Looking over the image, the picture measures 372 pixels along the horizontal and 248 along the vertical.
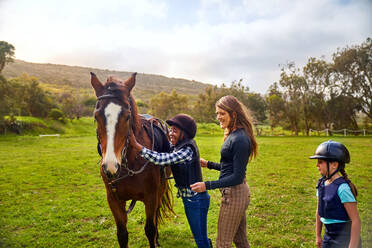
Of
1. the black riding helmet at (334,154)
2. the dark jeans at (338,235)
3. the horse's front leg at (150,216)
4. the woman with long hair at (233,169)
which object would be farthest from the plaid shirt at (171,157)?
the dark jeans at (338,235)

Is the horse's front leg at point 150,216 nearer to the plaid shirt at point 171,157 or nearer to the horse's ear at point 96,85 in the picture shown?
the plaid shirt at point 171,157

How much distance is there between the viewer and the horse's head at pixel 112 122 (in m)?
2.45

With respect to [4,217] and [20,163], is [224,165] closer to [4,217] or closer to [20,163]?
[4,217]

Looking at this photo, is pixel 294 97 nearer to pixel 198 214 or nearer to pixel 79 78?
pixel 198 214

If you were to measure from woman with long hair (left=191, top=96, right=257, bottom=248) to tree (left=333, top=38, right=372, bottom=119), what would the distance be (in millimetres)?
29375

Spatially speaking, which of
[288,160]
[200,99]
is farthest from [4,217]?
[200,99]

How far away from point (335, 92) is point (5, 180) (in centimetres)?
3642

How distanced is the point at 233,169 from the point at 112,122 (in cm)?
138

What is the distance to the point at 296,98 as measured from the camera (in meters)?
35.8

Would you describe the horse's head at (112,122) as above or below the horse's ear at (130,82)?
below

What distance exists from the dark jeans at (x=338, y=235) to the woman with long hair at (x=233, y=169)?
0.81 meters

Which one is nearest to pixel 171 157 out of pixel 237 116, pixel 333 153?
pixel 237 116

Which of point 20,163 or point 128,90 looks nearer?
point 128,90

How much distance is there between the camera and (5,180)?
Result: 9.36 meters
